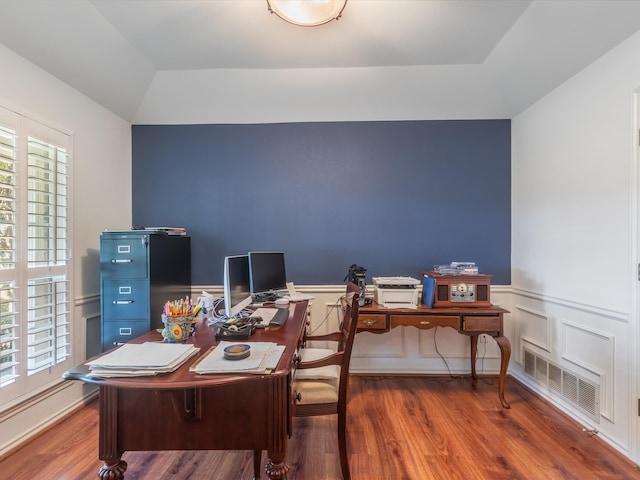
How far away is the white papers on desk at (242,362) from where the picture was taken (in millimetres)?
1127

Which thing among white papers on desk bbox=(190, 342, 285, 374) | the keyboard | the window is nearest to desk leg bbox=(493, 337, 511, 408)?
the keyboard

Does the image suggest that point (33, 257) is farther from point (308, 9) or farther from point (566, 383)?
point (566, 383)

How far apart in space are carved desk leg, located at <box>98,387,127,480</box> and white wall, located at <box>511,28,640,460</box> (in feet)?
A: 9.19

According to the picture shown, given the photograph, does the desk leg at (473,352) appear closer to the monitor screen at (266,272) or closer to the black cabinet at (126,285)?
the monitor screen at (266,272)

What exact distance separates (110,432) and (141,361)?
29 centimetres

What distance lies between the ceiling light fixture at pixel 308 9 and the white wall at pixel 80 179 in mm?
1754

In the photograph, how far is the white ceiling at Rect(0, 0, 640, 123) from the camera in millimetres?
1970

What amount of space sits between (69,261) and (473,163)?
3748 millimetres

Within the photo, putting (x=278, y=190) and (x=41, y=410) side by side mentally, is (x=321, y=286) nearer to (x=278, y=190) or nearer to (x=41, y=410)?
(x=278, y=190)

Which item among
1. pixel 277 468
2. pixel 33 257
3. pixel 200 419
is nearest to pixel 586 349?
pixel 277 468

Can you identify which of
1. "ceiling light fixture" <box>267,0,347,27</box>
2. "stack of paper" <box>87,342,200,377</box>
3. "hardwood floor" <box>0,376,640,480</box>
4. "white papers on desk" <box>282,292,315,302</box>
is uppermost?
"ceiling light fixture" <box>267,0,347,27</box>

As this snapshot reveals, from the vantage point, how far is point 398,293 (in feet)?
8.89

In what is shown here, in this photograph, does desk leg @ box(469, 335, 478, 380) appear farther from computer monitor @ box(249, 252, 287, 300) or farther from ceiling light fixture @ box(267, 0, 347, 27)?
ceiling light fixture @ box(267, 0, 347, 27)

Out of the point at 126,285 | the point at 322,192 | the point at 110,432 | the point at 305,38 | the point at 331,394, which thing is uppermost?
the point at 305,38
